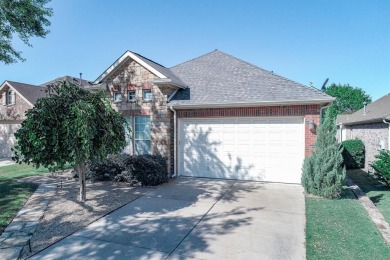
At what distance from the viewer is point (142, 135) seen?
34.3ft

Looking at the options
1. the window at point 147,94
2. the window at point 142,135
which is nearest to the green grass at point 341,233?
the window at point 142,135

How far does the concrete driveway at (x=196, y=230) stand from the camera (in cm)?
413

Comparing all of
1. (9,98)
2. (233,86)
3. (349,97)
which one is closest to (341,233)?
(233,86)

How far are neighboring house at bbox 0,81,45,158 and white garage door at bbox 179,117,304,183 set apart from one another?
555 inches

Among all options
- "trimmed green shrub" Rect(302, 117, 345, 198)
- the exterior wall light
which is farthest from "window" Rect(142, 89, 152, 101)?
"trimmed green shrub" Rect(302, 117, 345, 198)

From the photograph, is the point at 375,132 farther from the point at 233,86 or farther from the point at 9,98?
the point at 9,98

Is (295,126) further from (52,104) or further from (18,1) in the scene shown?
(18,1)

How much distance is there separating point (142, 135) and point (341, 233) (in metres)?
7.97

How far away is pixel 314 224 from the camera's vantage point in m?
5.27

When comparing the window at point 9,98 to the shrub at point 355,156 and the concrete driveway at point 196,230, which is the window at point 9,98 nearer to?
the concrete driveway at point 196,230

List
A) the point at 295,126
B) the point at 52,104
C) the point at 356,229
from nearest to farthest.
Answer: the point at 356,229, the point at 52,104, the point at 295,126

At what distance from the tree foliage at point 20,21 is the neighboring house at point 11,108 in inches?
297

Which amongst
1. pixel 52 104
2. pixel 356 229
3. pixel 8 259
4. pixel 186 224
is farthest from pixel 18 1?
pixel 356 229

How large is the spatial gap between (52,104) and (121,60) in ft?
16.6
